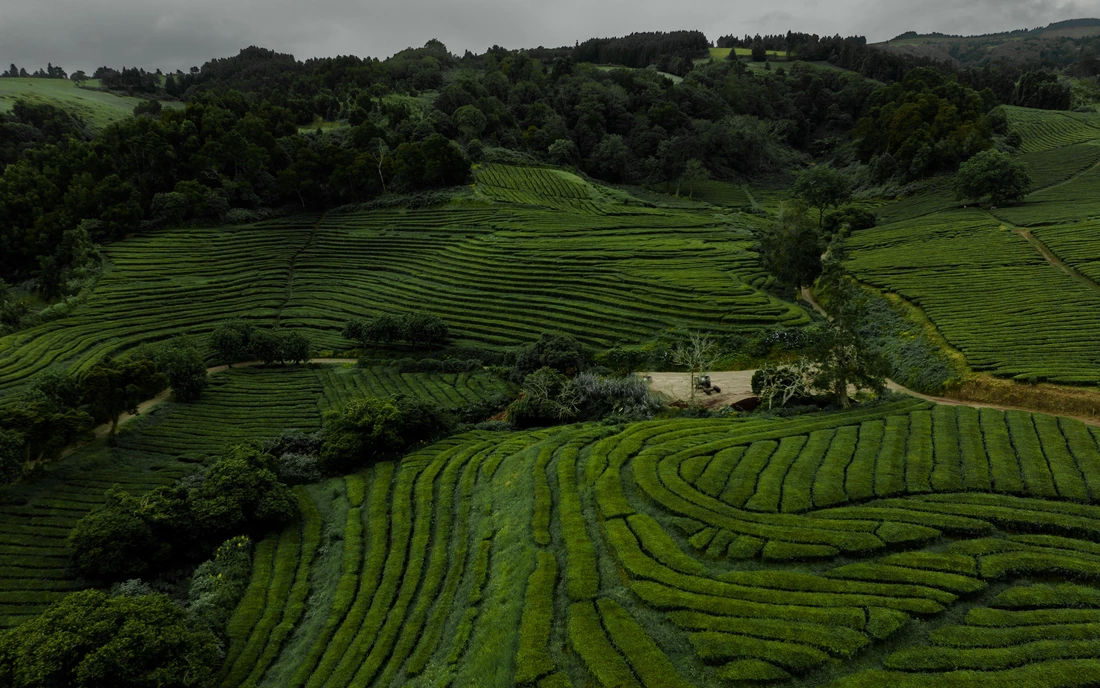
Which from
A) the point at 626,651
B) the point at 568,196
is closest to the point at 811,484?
the point at 626,651

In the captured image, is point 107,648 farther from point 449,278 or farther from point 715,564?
point 449,278

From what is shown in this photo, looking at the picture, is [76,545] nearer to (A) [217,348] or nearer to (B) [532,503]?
(B) [532,503]

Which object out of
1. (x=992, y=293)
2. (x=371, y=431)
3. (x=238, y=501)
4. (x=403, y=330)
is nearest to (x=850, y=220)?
(x=992, y=293)

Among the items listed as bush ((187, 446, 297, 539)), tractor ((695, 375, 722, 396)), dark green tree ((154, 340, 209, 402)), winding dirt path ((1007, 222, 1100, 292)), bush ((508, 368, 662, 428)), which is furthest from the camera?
winding dirt path ((1007, 222, 1100, 292))

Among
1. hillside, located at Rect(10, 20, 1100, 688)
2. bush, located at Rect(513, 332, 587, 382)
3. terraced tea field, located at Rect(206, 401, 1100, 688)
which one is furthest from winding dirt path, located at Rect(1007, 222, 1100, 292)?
bush, located at Rect(513, 332, 587, 382)

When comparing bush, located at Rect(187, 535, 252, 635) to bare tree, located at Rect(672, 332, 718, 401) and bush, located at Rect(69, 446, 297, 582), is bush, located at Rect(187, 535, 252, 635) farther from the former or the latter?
bare tree, located at Rect(672, 332, 718, 401)

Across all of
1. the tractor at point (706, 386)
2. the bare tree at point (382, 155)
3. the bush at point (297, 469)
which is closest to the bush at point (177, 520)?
the bush at point (297, 469)
